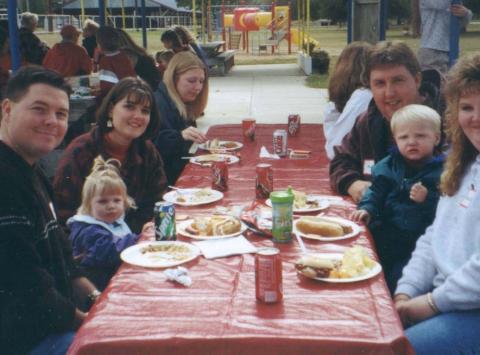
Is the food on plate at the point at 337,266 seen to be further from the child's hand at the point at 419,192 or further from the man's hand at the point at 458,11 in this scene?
the man's hand at the point at 458,11

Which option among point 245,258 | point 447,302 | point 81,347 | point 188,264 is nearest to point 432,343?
point 447,302

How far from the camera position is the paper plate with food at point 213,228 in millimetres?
2760

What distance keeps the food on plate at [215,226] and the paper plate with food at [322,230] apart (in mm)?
282

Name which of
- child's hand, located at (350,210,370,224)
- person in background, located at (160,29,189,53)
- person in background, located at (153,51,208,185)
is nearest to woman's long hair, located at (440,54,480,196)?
child's hand, located at (350,210,370,224)

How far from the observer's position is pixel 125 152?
4.02m

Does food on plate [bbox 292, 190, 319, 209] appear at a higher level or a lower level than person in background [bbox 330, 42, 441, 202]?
lower

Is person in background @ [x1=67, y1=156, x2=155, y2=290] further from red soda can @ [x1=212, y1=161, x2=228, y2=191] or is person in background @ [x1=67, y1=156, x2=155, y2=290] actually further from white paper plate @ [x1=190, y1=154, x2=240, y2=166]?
white paper plate @ [x1=190, y1=154, x2=240, y2=166]

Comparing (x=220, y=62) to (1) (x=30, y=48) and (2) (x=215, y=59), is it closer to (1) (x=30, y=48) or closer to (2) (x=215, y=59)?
(2) (x=215, y=59)

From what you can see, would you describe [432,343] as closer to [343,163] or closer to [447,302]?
[447,302]

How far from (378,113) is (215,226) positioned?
1520 millimetres

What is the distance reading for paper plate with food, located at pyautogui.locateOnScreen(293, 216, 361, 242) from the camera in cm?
273

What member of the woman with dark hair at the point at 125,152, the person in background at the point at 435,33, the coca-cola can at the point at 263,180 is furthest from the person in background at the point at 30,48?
the coca-cola can at the point at 263,180

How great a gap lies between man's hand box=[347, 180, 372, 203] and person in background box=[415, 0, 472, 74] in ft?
13.2

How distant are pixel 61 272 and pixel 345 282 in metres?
1.16
